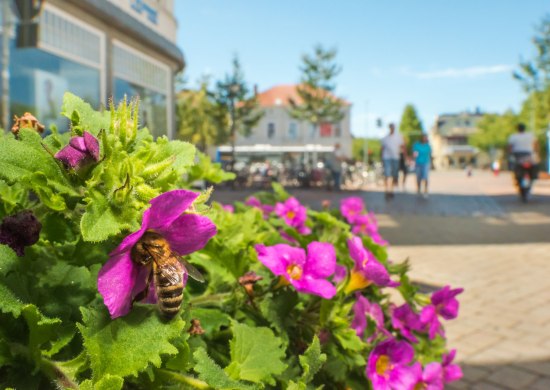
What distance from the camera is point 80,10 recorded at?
7.32m

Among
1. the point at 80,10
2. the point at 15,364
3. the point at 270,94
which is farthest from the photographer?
the point at 270,94

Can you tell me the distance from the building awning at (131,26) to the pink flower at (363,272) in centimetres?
686

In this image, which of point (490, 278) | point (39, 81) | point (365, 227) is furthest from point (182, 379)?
point (39, 81)

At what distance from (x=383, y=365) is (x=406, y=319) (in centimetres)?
29

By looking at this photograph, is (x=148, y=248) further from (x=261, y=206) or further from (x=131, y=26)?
(x=131, y=26)

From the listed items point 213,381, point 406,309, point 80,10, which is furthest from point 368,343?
point 80,10

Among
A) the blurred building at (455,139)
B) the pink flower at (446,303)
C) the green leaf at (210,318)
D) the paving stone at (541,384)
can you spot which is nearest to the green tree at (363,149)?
the blurred building at (455,139)

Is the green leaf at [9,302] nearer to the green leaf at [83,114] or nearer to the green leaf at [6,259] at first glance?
Answer: the green leaf at [6,259]

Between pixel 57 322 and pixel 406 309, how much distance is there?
101 centimetres

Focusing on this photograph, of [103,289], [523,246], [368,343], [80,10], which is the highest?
[80,10]

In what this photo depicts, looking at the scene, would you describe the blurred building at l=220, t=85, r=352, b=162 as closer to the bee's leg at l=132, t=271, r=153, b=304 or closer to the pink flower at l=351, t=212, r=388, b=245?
the pink flower at l=351, t=212, r=388, b=245

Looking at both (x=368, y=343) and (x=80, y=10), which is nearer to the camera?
(x=368, y=343)

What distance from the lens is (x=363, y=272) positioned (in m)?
1.19

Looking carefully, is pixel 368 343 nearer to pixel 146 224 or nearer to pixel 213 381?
pixel 213 381
